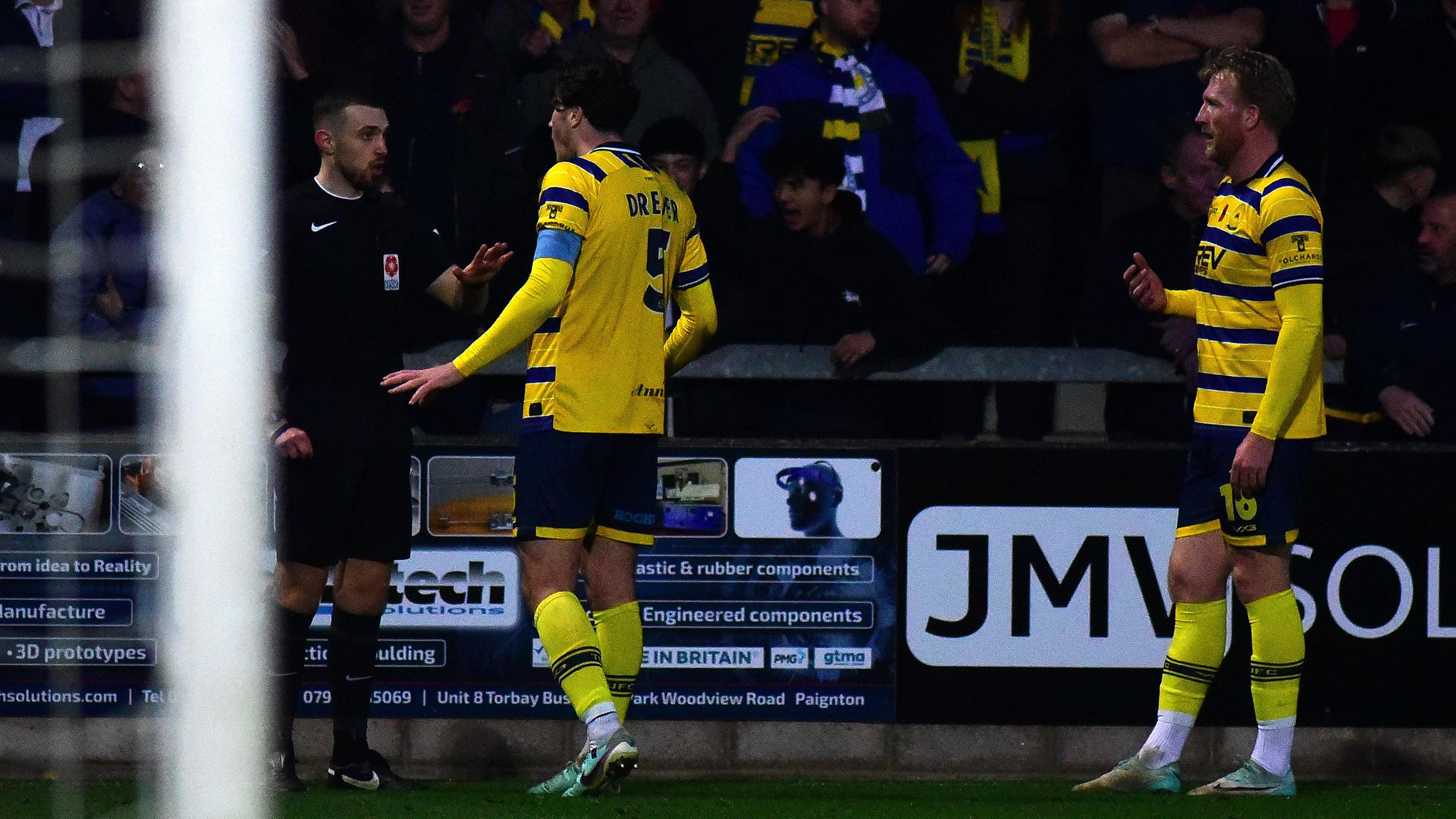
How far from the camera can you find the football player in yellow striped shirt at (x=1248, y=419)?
5.42m

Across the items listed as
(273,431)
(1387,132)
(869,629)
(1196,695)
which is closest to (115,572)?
(273,431)

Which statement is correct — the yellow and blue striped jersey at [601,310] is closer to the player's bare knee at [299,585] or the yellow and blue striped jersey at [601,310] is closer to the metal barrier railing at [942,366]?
the player's bare knee at [299,585]

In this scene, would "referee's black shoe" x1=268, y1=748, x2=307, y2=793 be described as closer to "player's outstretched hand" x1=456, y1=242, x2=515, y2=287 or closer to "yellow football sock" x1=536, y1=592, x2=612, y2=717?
"yellow football sock" x1=536, y1=592, x2=612, y2=717

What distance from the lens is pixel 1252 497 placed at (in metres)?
5.52

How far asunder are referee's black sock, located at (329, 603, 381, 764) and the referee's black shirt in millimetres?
669

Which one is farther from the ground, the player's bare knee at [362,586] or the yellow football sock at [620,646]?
the player's bare knee at [362,586]

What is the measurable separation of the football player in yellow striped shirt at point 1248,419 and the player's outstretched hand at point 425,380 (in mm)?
1787

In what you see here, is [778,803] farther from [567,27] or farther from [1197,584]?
[567,27]

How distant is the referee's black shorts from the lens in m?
5.91

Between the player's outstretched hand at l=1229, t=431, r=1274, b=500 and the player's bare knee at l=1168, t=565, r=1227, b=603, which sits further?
the player's bare knee at l=1168, t=565, r=1227, b=603

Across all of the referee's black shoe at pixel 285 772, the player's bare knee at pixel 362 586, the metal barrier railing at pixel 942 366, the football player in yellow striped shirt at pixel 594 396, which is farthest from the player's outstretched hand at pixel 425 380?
the metal barrier railing at pixel 942 366

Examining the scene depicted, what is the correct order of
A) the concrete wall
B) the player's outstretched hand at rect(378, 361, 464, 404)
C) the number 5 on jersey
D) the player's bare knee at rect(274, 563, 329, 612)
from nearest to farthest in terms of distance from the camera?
the player's outstretched hand at rect(378, 361, 464, 404)
the number 5 on jersey
the player's bare knee at rect(274, 563, 329, 612)
the concrete wall

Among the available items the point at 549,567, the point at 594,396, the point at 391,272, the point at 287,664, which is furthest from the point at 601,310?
the point at 287,664

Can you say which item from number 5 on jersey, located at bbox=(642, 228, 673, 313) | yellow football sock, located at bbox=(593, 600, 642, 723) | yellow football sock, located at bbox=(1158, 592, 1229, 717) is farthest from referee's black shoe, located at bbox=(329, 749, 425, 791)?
yellow football sock, located at bbox=(1158, 592, 1229, 717)
